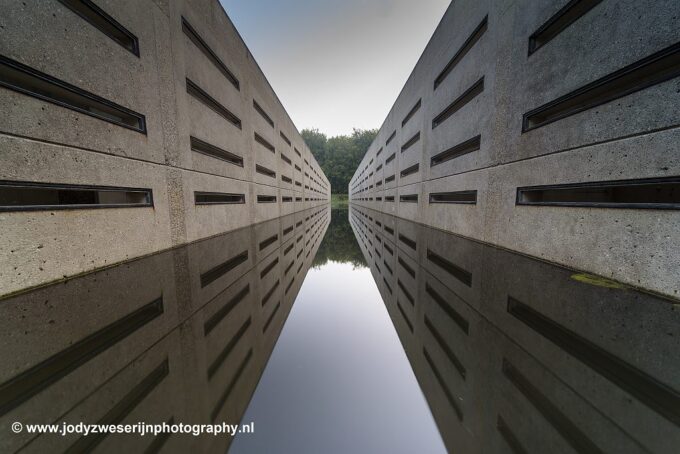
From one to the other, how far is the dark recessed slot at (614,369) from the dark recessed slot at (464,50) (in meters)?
8.04

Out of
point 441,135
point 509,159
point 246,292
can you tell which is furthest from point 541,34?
point 246,292

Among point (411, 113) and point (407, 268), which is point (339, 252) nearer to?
point (407, 268)

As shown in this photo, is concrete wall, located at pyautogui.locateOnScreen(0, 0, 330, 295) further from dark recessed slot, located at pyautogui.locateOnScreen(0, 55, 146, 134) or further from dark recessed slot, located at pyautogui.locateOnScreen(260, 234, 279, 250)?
dark recessed slot, located at pyautogui.locateOnScreen(260, 234, 279, 250)

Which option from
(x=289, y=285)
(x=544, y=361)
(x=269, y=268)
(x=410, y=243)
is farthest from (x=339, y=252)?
(x=544, y=361)

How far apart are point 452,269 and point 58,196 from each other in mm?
7483

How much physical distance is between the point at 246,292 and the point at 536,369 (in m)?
3.58

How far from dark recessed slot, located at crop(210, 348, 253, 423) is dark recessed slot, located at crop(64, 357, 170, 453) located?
52 cm

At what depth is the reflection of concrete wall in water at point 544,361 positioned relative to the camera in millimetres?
1493

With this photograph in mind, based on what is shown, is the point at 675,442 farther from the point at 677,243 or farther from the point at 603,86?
the point at 603,86

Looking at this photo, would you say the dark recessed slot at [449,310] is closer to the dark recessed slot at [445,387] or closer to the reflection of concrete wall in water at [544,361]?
the reflection of concrete wall in water at [544,361]

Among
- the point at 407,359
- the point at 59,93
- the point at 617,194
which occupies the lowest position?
the point at 407,359

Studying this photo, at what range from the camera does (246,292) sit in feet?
12.3

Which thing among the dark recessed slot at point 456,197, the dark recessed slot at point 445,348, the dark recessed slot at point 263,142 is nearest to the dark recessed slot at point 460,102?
the dark recessed slot at point 456,197

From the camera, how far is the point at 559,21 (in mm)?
4492
